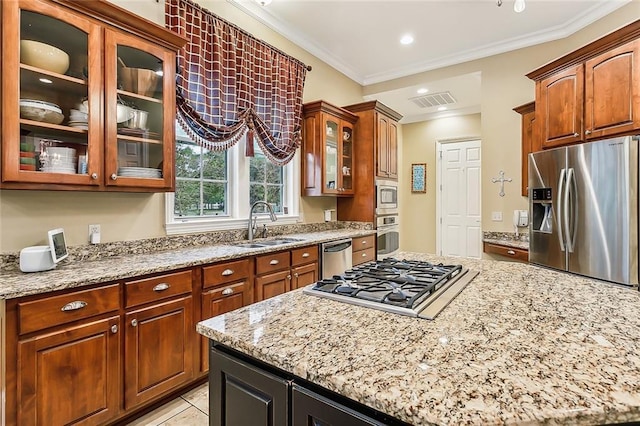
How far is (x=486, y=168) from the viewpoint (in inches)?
161

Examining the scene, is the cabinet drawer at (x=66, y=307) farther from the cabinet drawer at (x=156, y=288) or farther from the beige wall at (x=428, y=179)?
the beige wall at (x=428, y=179)

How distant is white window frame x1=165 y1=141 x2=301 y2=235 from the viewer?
8.80 feet

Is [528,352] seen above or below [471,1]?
below

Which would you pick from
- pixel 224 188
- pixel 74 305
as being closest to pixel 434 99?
pixel 224 188

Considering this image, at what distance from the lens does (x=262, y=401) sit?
88 centimetres

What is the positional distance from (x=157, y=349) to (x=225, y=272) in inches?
24.5

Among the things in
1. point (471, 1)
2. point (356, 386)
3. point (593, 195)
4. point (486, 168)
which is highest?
point (471, 1)

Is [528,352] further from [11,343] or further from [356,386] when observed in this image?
[11,343]

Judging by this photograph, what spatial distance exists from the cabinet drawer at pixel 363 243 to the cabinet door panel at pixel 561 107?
2.06 m

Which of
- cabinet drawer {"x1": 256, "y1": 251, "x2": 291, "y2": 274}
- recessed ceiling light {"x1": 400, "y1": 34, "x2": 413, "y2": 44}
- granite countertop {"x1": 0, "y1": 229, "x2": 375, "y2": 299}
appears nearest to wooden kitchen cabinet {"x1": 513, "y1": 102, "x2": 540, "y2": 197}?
recessed ceiling light {"x1": 400, "y1": 34, "x2": 413, "y2": 44}

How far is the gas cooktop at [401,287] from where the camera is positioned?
112 centimetres

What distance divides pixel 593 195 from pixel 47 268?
12.3 ft

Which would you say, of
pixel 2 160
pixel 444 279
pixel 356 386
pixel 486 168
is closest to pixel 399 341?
pixel 356 386

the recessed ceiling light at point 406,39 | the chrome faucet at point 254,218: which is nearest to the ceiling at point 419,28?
the recessed ceiling light at point 406,39
